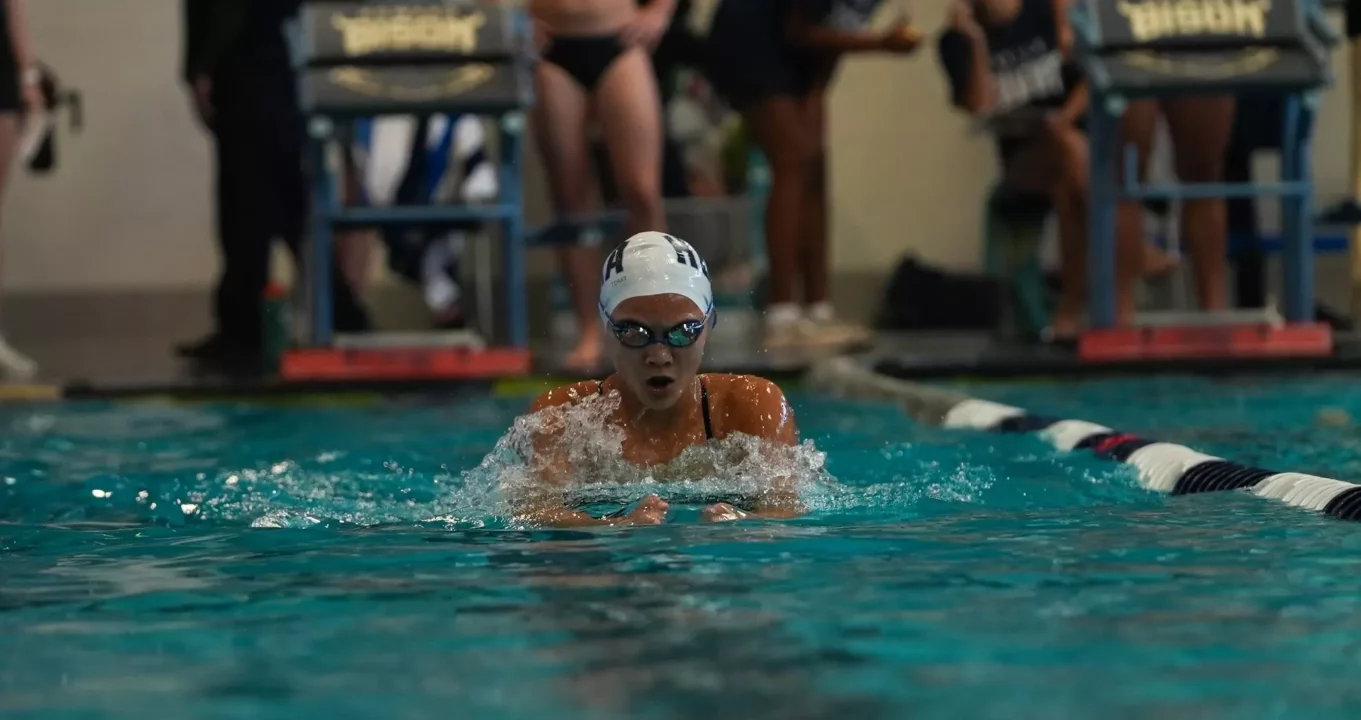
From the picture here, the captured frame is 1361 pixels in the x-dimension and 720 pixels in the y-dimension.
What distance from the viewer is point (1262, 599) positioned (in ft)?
9.21

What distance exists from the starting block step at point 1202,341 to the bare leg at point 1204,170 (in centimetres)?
26

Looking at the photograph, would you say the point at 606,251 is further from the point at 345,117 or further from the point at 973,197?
the point at 973,197

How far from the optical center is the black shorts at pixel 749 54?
7.68 metres

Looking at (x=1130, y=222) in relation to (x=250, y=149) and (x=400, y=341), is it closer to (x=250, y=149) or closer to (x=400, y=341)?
(x=400, y=341)

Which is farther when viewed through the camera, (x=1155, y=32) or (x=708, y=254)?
(x=708, y=254)

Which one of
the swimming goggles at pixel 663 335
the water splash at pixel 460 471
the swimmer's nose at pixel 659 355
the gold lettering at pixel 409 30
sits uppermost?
the gold lettering at pixel 409 30

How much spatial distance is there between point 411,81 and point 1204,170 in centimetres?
302

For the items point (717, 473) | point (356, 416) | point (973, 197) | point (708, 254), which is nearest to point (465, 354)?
point (356, 416)

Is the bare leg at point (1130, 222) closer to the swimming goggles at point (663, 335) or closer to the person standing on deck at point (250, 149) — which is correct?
the person standing on deck at point (250, 149)

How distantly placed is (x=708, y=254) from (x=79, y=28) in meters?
3.97

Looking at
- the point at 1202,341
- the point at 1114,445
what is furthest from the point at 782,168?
the point at 1114,445

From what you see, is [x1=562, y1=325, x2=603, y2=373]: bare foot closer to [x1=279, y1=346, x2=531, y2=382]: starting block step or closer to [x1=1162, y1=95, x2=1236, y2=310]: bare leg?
[x1=279, y1=346, x2=531, y2=382]: starting block step

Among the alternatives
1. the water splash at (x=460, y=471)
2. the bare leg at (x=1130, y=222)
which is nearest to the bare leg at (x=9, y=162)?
the water splash at (x=460, y=471)

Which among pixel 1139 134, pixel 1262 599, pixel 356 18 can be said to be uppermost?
pixel 356 18
